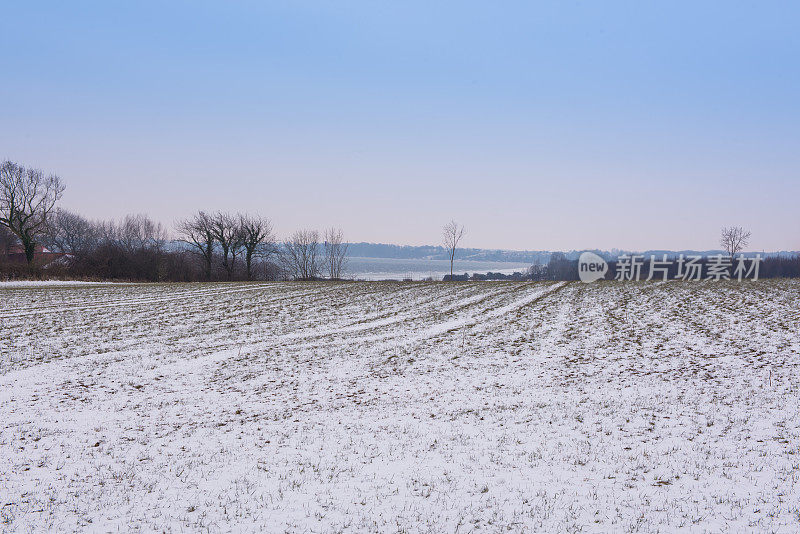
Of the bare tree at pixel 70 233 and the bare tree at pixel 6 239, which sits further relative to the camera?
the bare tree at pixel 70 233

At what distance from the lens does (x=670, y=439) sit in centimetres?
830

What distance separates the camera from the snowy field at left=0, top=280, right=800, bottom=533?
6059 millimetres

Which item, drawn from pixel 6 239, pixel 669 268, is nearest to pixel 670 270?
pixel 669 268

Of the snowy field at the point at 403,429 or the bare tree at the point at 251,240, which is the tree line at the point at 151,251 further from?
the snowy field at the point at 403,429

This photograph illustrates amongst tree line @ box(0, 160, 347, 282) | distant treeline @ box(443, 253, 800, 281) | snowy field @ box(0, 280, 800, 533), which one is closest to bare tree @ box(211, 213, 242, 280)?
tree line @ box(0, 160, 347, 282)

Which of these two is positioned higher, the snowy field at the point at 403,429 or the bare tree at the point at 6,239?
the bare tree at the point at 6,239

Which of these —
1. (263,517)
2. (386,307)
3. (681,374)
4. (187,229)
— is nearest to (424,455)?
(263,517)

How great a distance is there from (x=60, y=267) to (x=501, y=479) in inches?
2643

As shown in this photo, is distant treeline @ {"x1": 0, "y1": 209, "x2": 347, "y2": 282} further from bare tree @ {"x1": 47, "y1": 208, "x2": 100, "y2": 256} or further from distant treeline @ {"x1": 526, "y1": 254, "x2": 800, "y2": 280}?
distant treeline @ {"x1": 526, "y1": 254, "x2": 800, "y2": 280}

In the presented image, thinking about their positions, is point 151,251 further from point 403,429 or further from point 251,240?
point 403,429

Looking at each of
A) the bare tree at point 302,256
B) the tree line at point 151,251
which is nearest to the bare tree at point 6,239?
the tree line at point 151,251

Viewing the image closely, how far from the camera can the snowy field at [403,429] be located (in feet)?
19.9

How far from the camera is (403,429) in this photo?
9.30m

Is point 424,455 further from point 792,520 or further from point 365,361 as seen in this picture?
point 365,361
